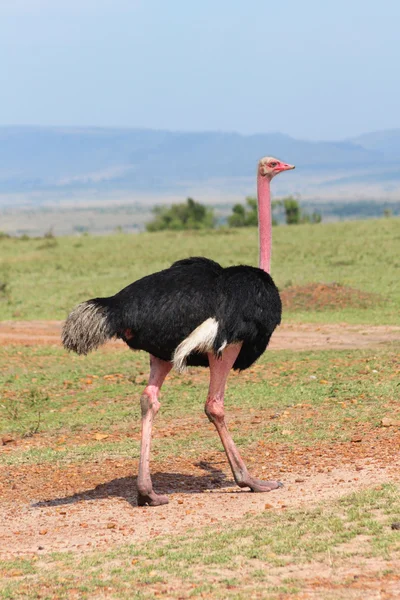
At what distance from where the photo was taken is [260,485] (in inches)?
286

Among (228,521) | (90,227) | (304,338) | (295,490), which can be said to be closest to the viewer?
(228,521)

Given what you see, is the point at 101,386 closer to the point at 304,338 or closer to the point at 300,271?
the point at 304,338

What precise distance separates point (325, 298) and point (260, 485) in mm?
11834

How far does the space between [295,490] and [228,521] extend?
30.8 inches

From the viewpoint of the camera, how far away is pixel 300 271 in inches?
963

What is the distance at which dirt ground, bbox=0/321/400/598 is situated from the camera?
6.56 m

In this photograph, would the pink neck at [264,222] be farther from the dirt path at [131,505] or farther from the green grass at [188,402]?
the green grass at [188,402]

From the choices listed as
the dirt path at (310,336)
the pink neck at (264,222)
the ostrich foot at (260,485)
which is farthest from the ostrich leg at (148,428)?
the dirt path at (310,336)

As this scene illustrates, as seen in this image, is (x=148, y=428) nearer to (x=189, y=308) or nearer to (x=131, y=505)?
(x=131, y=505)

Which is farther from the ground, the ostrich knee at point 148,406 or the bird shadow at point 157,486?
the ostrich knee at point 148,406

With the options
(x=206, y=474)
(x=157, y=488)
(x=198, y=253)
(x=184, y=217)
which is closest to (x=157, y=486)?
(x=157, y=488)

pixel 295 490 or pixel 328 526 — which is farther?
pixel 295 490

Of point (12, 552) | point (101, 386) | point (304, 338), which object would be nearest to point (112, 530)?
point (12, 552)

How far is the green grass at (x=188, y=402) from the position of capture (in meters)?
8.88
